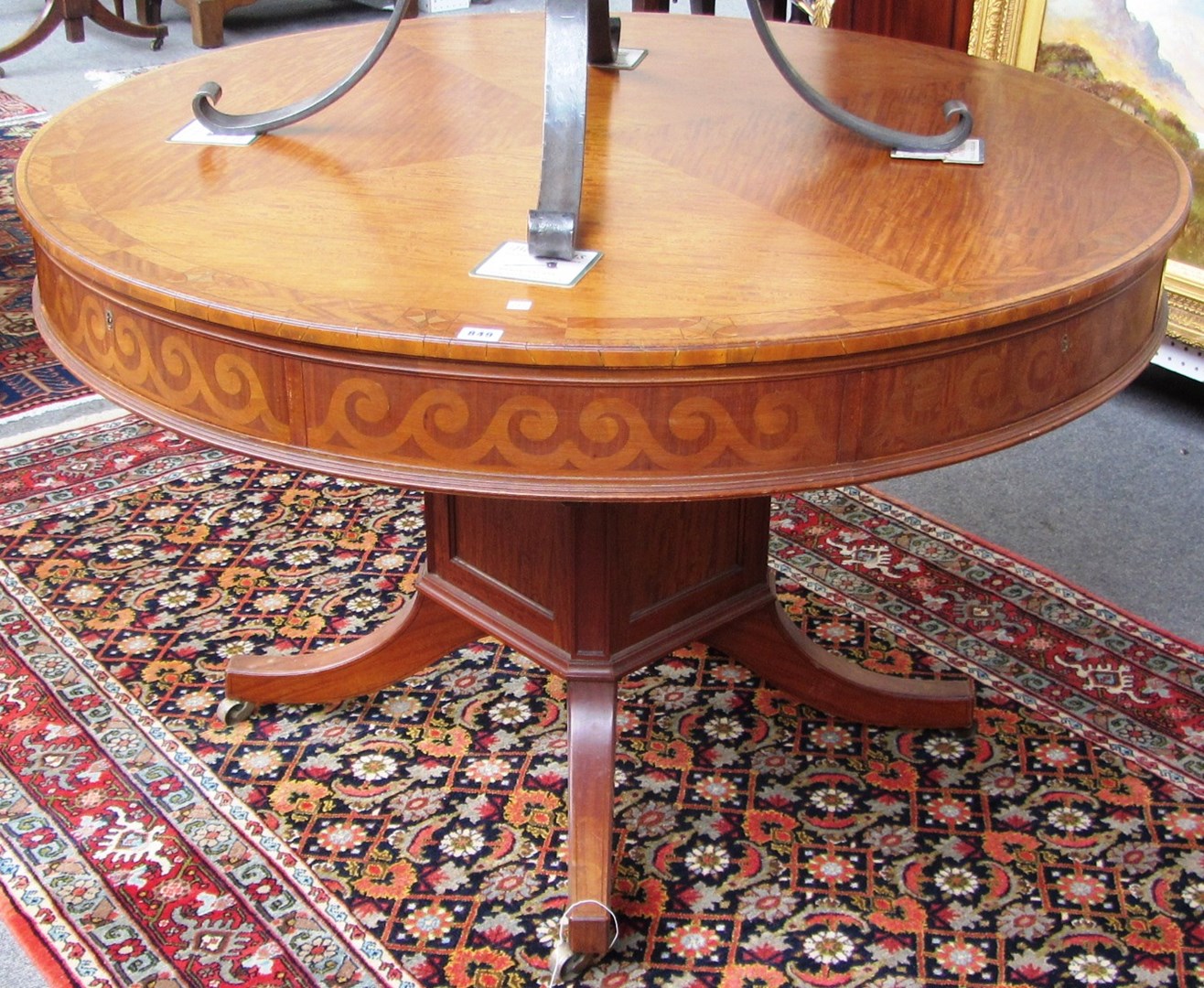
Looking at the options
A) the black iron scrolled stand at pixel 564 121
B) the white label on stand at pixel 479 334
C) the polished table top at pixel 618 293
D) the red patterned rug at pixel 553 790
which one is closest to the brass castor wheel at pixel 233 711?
the red patterned rug at pixel 553 790

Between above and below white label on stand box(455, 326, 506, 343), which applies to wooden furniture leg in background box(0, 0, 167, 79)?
below

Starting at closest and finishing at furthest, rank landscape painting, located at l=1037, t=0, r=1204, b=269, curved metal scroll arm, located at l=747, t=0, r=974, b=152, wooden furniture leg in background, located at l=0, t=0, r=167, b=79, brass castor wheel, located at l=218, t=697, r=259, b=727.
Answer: curved metal scroll arm, located at l=747, t=0, r=974, b=152, brass castor wheel, located at l=218, t=697, r=259, b=727, landscape painting, located at l=1037, t=0, r=1204, b=269, wooden furniture leg in background, located at l=0, t=0, r=167, b=79

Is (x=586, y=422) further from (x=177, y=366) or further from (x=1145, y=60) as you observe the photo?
(x=1145, y=60)

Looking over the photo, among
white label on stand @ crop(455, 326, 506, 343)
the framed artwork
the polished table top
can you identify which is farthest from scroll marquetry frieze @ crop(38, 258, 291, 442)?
the framed artwork

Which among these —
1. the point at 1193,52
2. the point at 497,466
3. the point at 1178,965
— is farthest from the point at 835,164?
the point at 1193,52

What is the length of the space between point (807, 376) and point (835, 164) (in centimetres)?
56

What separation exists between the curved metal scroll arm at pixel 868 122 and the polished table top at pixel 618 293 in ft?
0.09

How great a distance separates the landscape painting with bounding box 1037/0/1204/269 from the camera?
310 centimetres

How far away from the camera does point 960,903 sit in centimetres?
192

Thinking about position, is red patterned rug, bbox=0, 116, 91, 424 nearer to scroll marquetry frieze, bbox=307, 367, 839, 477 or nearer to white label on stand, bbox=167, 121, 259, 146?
white label on stand, bbox=167, 121, 259, 146

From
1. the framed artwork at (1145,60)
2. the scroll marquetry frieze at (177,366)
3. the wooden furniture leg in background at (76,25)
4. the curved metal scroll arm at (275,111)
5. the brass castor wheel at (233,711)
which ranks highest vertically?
the curved metal scroll arm at (275,111)

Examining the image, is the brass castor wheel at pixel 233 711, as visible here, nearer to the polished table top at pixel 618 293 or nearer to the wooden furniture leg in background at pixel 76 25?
the polished table top at pixel 618 293

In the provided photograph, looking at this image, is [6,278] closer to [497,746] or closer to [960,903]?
[497,746]

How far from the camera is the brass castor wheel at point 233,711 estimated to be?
2.28 m
